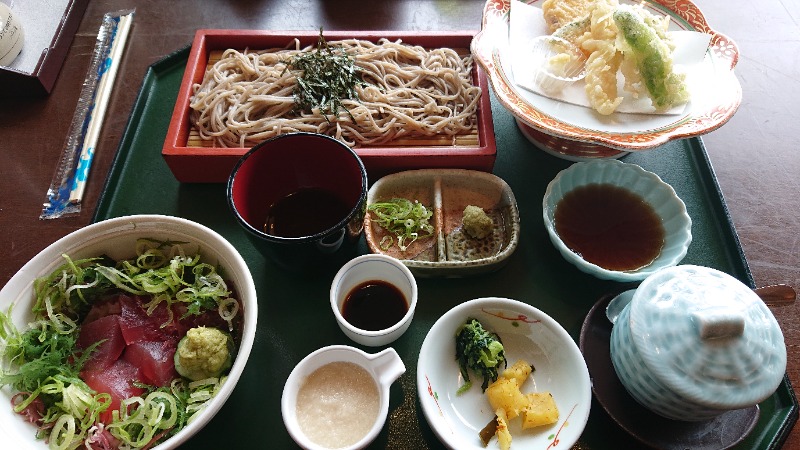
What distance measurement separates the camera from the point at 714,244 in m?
1.92

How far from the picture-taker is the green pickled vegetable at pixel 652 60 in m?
1.86

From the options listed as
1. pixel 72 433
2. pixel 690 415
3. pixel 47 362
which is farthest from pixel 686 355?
pixel 47 362

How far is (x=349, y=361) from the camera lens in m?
1.49

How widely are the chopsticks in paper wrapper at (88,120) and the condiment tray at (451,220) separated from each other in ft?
3.96

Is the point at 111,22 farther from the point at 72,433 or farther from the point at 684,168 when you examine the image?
the point at 684,168

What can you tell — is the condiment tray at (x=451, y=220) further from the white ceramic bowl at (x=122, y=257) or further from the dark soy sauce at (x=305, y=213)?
the white ceramic bowl at (x=122, y=257)

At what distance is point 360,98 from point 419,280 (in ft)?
2.83

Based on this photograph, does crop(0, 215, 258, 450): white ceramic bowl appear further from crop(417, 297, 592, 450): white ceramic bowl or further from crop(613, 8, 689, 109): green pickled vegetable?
crop(613, 8, 689, 109): green pickled vegetable

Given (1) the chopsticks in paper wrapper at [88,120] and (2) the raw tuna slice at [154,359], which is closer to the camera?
(2) the raw tuna slice at [154,359]

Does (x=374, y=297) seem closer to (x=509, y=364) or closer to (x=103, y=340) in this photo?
(x=509, y=364)

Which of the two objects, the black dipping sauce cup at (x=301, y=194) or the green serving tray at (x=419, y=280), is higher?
the black dipping sauce cup at (x=301, y=194)

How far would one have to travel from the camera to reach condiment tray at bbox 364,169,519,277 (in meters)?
1.77

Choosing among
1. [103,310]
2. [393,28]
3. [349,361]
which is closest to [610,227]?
[349,361]

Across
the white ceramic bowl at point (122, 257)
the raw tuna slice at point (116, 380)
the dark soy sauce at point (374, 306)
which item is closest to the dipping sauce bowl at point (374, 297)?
the dark soy sauce at point (374, 306)
